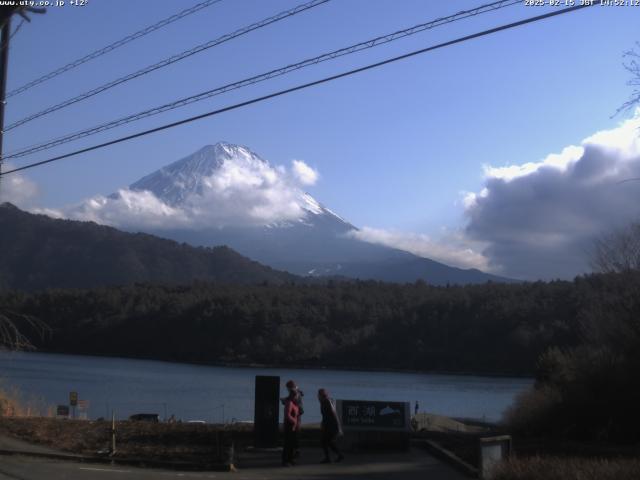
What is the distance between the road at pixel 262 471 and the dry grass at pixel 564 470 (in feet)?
5.00

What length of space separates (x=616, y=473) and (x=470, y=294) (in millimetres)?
94640

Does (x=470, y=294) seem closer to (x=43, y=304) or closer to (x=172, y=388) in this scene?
(x=172, y=388)

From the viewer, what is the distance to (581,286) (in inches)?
2960

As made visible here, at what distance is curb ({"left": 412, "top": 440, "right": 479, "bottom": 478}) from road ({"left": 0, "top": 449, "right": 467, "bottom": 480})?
0.16m

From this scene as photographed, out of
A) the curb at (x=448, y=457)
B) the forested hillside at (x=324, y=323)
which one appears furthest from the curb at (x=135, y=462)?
the forested hillside at (x=324, y=323)

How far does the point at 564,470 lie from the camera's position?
12523 mm

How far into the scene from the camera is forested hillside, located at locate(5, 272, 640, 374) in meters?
85.4

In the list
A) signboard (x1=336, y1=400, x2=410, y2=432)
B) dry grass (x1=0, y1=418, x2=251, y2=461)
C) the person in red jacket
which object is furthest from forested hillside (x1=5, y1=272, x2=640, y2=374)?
the person in red jacket

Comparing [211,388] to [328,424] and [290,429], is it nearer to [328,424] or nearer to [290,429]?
[328,424]

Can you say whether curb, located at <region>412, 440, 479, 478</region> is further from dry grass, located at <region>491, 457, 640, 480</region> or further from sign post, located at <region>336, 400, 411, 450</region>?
dry grass, located at <region>491, 457, 640, 480</region>

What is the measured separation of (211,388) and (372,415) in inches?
2124

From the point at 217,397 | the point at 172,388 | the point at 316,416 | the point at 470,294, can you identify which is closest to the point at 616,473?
the point at 316,416

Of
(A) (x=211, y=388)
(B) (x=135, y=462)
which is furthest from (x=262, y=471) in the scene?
(A) (x=211, y=388)

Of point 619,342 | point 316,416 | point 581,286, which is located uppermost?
point 581,286
